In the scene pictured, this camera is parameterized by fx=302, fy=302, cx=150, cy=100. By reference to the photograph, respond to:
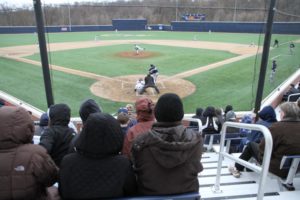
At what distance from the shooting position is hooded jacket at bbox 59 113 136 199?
7.07ft

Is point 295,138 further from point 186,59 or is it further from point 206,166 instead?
point 186,59

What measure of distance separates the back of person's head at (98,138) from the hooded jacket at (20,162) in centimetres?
33

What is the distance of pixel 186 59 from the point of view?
74.3ft

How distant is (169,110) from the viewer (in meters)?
2.40

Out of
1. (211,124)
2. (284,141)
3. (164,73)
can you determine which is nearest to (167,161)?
(284,141)

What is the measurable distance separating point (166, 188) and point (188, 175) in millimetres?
190

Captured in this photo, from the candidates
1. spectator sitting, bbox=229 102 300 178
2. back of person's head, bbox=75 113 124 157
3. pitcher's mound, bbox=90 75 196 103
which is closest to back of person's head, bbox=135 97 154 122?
back of person's head, bbox=75 113 124 157

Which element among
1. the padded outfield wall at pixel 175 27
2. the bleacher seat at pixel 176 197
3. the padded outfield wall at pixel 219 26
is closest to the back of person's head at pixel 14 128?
the bleacher seat at pixel 176 197

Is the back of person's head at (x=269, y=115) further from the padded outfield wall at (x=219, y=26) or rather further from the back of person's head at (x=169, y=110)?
the padded outfield wall at (x=219, y=26)

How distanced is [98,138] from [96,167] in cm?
21

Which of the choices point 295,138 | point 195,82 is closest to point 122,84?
point 195,82

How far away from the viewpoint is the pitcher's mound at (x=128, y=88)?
515 inches

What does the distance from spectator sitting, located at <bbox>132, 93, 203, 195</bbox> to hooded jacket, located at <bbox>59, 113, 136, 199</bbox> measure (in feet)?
0.40

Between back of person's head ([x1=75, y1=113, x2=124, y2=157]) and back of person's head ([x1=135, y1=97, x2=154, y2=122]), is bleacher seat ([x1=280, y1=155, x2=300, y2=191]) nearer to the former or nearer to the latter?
back of person's head ([x1=135, y1=97, x2=154, y2=122])
